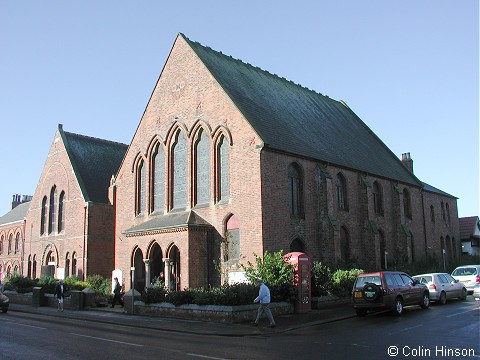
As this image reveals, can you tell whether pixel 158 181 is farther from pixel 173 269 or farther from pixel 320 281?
pixel 320 281

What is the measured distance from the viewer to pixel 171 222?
2670cm

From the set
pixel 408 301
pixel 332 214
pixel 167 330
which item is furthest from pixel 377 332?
pixel 332 214

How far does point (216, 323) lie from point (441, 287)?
11.2 m

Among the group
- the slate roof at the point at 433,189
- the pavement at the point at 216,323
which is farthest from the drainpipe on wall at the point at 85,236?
the slate roof at the point at 433,189

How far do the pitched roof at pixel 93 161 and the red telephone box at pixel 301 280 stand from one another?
20.9m

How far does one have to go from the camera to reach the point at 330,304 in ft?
76.3

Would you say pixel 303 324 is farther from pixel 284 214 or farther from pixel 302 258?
pixel 284 214

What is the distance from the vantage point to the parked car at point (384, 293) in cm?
1902

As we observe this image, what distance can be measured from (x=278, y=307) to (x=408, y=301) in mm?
5345

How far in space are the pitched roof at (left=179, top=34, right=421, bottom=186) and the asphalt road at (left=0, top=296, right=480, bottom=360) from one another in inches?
443

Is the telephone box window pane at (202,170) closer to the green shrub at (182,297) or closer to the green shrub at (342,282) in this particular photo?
the green shrub at (182,297)

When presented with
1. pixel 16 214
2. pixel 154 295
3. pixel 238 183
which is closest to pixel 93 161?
pixel 238 183

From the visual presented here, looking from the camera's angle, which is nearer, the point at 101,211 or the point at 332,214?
the point at 332,214

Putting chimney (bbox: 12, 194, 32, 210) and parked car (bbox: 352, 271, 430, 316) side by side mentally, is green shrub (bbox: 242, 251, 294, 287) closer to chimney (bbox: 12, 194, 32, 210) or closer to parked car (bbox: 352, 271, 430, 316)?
parked car (bbox: 352, 271, 430, 316)
